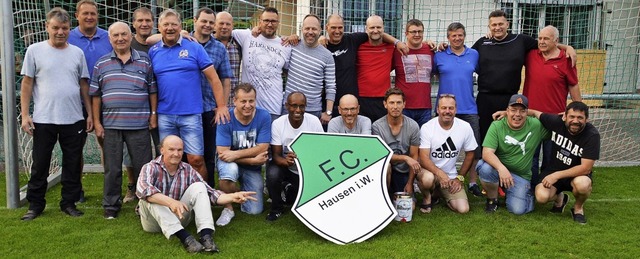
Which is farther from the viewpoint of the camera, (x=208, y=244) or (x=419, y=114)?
(x=419, y=114)

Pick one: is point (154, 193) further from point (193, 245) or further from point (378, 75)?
point (378, 75)

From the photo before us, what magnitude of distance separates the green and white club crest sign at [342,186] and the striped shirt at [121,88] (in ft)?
4.01

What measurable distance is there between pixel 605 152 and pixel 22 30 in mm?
7245

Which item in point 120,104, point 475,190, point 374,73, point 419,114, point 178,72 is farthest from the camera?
point 475,190

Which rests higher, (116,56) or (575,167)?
(116,56)

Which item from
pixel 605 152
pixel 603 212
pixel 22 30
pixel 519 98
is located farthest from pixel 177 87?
pixel 605 152

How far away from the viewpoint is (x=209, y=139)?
195 inches

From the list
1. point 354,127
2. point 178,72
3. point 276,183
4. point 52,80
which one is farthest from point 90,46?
point 354,127

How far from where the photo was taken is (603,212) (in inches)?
194

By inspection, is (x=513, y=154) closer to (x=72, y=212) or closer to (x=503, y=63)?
(x=503, y=63)

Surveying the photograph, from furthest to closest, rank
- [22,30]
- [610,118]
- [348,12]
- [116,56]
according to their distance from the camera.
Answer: [610,118], [348,12], [22,30], [116,56]

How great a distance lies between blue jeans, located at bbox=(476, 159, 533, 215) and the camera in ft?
15.9

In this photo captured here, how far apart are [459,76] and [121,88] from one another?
9.62ft

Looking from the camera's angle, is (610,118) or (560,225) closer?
(560,225)
